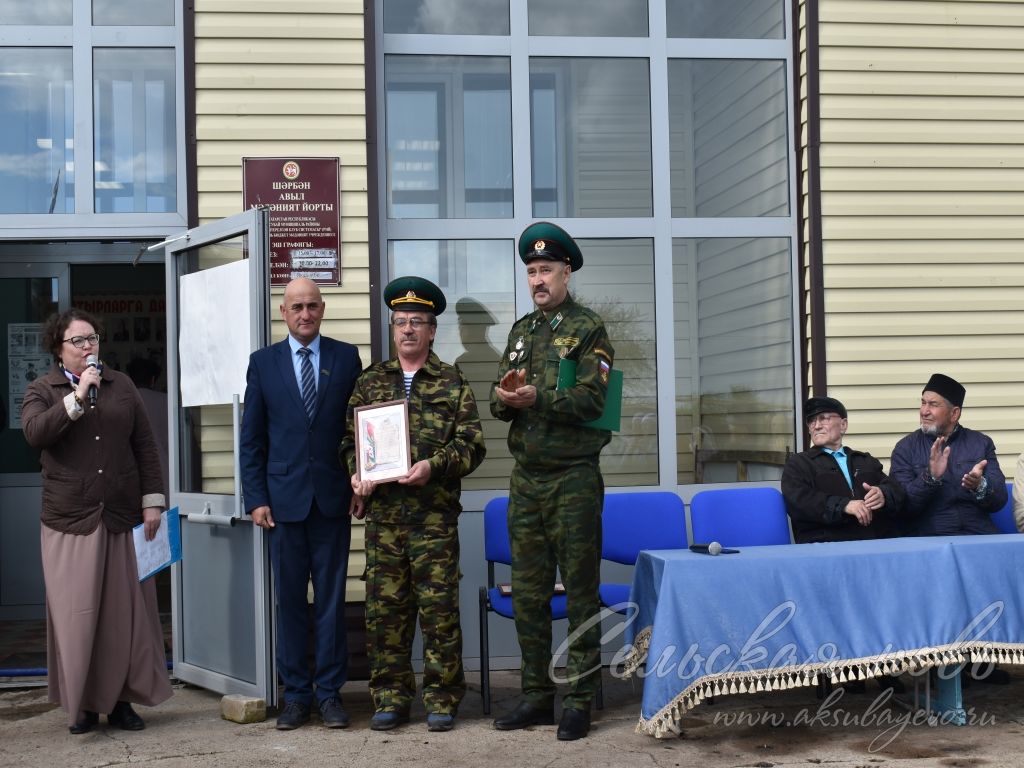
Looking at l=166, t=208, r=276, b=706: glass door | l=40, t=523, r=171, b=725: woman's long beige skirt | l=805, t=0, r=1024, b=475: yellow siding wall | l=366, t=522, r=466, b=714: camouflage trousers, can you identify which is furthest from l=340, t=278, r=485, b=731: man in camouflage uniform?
l=805, t=0, r=1024, b=475: yellow siding wall

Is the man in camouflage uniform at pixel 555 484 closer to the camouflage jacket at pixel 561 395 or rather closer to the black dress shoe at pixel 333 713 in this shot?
the camouflage jacket at pixel 561 395

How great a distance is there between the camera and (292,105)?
18.5 ft

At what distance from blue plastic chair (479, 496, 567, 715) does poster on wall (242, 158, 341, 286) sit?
52.7 inches

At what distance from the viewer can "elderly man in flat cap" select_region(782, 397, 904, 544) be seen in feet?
16.7

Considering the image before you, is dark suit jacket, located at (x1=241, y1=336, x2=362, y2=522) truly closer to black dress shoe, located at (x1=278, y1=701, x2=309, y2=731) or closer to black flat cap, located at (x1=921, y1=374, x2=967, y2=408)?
black dress shoe, located at (x1=278, y1=701, x2=309, y2=731)

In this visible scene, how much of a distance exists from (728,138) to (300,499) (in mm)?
3060

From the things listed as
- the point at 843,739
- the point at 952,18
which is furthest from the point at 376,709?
the point at 952,18

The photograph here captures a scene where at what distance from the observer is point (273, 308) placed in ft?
18.3

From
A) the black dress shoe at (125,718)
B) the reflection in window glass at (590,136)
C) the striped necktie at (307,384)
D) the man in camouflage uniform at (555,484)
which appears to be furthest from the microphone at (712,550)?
the black dress shoe at (125,718)

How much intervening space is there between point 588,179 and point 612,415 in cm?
189

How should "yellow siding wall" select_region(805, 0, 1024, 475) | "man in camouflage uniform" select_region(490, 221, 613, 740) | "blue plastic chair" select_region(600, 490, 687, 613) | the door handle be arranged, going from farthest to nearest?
"yellow siding wall" select_region(805, 0, 1024, 475), "blue plastic chair" select_region(600, 490, 687, 613), the door handle, "man in camouflage uniform" select_region(490, 221, 613, 740)

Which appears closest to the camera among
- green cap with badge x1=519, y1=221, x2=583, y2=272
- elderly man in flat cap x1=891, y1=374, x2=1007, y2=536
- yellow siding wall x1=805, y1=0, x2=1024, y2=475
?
green cap with badge x1=519, y1=221, x2=583, y2=272

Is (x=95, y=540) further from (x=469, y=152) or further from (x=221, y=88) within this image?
(x=469, y=152)

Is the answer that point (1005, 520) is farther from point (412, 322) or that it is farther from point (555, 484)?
point (412, 322)
